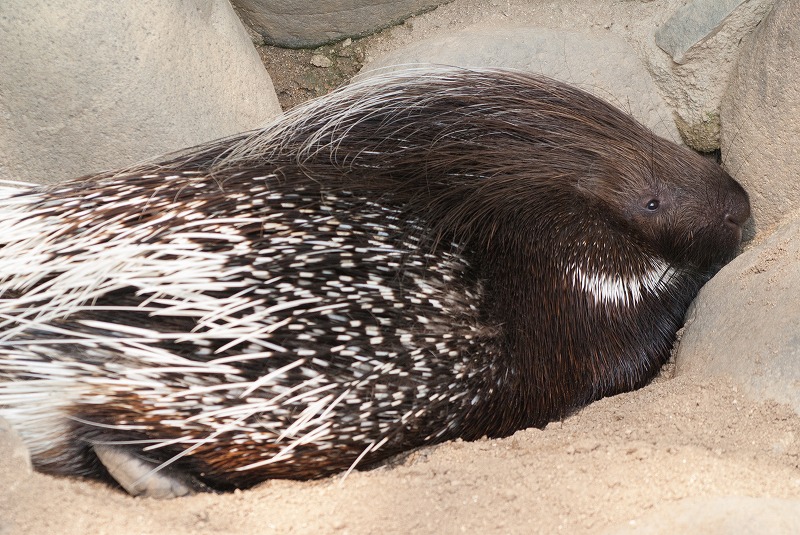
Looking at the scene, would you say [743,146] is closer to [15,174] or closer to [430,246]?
[430,246]

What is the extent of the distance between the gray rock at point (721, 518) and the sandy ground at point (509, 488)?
20 millimetres

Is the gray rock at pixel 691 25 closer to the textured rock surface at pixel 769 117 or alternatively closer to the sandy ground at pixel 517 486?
the textured rock surface at pixel 769 117

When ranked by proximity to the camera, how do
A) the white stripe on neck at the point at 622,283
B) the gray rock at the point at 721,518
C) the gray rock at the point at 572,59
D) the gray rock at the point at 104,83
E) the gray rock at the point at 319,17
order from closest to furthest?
the gray rock at the point at 721,518 → the white stripe on neck at the point at 622,283 → the gray rock at the point at 104,83 → the gray rock at the point at 572,59 → the gray rock at the point at 319,17

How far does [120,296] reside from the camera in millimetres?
1757

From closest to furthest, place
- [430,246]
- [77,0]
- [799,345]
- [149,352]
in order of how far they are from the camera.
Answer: [149,352] < [799,345] < [430,246] < [77,0]

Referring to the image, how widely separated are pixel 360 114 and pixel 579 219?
0.67 meters

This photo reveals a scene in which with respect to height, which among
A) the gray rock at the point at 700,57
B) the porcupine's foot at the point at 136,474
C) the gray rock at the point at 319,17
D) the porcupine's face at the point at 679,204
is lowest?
the porcupine's foot at the point at 136,474

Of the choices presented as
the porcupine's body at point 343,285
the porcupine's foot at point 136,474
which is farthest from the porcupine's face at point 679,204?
the porcupine's foot at point 136,474

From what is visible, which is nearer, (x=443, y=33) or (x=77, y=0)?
(x=77, y=0)

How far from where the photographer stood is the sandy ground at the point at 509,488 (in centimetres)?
151

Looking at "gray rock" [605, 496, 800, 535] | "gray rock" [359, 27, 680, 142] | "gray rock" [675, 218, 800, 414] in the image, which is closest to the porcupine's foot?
"gray rock" [605, 496, 800, 535]

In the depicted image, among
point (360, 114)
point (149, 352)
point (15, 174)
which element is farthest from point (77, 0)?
point (149, 352)

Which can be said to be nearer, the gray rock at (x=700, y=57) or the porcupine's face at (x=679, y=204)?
the porcupine's face at (x=679, y=204)

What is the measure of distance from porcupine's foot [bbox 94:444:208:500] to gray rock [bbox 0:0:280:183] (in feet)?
3.86
